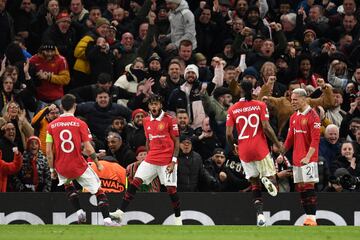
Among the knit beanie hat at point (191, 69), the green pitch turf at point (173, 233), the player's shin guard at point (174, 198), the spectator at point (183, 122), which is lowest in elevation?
the green pitch turf at point (173, 233)

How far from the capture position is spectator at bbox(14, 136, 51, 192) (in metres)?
20.3

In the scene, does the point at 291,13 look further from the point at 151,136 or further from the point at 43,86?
the point at 151,136

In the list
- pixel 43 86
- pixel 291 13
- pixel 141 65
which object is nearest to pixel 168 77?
pixel 141 65

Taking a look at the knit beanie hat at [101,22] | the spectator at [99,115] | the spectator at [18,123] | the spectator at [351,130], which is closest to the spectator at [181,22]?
the knit beanie hat at [101,22]

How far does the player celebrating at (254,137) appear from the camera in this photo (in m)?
18.6

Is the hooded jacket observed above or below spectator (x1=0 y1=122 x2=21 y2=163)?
above

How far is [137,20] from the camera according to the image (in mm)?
25391

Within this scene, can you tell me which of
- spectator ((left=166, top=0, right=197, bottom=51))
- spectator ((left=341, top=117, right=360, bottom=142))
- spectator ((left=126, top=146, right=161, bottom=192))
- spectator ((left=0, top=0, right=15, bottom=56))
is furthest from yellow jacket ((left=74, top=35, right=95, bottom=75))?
spectator ((left=341, top=117, right=360, bottom=142))

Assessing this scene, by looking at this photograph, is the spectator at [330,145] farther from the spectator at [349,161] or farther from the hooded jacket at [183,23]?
the hooded jacket at [183,23]

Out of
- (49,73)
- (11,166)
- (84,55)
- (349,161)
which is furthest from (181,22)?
(11,166)

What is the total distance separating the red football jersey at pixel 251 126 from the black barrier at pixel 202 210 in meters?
1.89

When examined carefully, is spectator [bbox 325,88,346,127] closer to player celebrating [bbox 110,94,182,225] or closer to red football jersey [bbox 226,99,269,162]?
red football jersey [bbox 226,99,269,162]

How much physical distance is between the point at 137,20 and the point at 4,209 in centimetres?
665

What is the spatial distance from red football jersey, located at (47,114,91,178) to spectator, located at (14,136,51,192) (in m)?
1.98
